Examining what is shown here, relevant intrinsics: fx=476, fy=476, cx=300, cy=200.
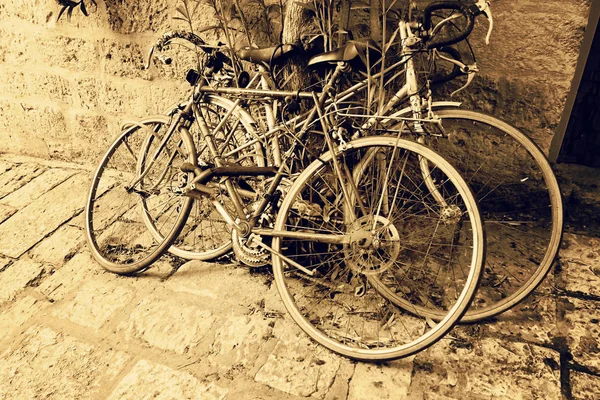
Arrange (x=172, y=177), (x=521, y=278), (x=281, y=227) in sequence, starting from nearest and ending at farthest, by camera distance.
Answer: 1. (x=281, y=227)
2. (x=521, y=278)
3. (x=172, y=177)

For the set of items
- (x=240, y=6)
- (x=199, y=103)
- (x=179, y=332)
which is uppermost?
(x=240, y=6)

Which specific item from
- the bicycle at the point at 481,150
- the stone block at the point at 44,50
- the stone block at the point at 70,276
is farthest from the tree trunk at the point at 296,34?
the stone block at the point at 44,50

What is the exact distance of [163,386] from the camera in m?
2.26

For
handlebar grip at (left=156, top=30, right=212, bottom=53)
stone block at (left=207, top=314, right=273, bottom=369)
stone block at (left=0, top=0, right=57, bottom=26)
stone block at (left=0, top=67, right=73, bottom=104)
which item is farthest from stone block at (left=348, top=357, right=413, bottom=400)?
stone block at (left=0, top=0, right=57, bottom=26)

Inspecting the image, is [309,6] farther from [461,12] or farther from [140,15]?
[140,15]

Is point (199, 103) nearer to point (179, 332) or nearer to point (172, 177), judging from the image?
point (172, 177)

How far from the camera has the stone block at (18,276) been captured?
292cm

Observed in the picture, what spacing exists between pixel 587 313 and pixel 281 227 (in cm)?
162

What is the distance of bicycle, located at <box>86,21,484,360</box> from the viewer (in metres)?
2.20

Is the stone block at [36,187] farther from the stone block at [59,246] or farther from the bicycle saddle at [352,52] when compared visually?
the bicycle saddle at [352,52]

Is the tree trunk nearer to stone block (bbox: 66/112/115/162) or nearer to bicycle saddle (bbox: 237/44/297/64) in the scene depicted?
bicycle saddle (bbox: 237/44/297/64)

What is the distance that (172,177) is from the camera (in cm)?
289

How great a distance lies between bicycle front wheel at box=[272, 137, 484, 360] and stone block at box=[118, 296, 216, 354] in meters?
0.53

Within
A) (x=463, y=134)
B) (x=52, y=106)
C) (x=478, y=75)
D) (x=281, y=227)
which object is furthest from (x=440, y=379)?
(x=52, y=106)
